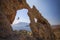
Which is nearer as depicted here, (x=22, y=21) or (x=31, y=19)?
(x=31, y=19)

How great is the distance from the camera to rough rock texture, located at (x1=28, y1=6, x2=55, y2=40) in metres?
4.05

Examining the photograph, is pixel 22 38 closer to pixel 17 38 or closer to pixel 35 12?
pixel 17 38

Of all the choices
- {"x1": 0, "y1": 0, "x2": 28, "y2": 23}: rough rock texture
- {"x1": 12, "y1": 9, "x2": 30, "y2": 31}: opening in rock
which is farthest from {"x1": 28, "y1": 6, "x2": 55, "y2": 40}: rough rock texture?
{"x1": 12, "y1": 9, "x2": 30, "y2": 31}: opening in rock

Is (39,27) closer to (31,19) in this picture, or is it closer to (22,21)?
(31,19)

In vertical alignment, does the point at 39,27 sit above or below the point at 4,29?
above

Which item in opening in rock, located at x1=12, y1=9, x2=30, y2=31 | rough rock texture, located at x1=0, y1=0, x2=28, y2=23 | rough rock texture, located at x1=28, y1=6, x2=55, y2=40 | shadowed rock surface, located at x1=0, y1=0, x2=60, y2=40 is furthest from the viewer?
opening in rock, located at x1=12, y1=9, x2=30, y2=31

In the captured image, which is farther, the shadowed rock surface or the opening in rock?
the opening in rock

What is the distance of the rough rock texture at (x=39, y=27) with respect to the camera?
4.05 metres

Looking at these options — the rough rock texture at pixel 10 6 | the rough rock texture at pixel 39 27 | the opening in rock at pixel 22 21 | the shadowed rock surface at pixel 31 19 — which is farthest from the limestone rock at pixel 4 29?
the opening in rock at pixel 22 21

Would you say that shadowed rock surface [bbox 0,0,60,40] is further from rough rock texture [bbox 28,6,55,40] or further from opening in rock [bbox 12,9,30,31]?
opening in rock [bbox 12,9,30,31]

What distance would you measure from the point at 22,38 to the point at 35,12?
8.22 feet

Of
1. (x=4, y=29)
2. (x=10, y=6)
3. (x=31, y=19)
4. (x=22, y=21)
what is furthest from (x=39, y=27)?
(x=4, y=29)

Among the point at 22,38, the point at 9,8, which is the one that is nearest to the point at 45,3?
the point at 9,8

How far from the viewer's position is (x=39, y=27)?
4137mm
